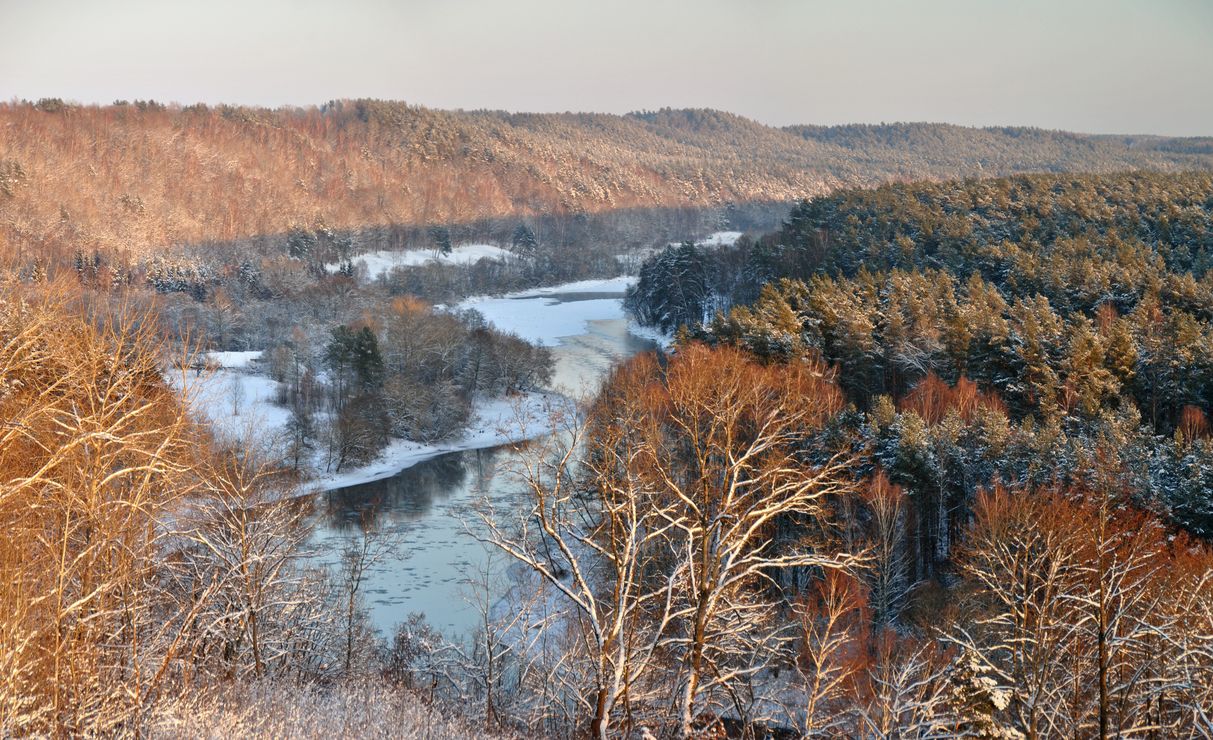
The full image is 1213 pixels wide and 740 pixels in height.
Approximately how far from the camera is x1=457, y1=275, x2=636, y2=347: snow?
7056cm

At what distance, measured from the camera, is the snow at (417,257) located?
97.6m

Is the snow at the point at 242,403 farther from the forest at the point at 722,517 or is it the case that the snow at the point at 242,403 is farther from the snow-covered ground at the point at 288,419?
the forest at the point at 722,517

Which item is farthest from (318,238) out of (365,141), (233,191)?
(365,141)

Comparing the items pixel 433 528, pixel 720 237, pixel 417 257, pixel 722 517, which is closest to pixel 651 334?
pixel 433 528

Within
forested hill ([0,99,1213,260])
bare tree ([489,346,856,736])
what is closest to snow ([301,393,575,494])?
bare tree ([489,346,856,736])

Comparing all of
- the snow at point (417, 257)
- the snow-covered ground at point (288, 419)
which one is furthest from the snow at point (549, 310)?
the snow-covered ground at point (288, 419)

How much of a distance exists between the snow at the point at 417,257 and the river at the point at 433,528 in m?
50.6

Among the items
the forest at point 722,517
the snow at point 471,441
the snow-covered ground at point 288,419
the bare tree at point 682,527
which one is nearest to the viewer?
the bare tree at point 682,527

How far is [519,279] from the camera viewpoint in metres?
106

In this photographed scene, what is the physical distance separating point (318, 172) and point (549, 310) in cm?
6884

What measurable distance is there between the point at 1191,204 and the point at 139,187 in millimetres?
102902

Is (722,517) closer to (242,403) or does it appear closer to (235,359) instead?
(242,403)

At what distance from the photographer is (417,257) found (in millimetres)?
108250

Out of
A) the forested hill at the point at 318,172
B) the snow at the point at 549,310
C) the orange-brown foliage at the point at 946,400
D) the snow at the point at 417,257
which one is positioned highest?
the forested hill at the point at 318,172
